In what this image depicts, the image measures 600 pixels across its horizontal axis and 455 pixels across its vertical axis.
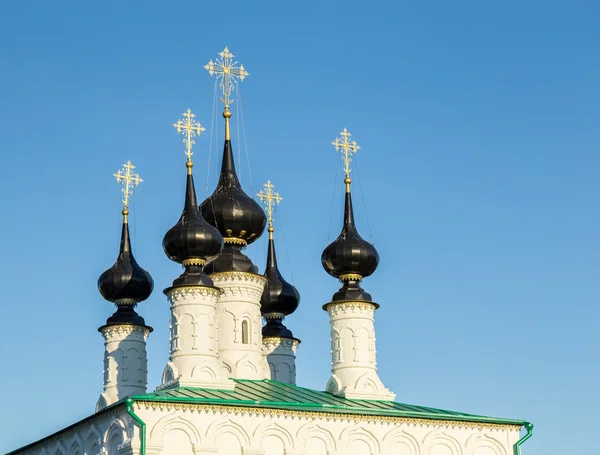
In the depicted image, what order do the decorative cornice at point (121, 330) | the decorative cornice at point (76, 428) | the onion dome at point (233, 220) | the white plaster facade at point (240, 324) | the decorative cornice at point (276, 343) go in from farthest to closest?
the decorative cornice at point (276, 343)
the decorative cornice at point (121, 330)
the onion dome at point (233, 220)
the white plaster facade at point (240, 324)
the decorative cornice at point (76, 428)

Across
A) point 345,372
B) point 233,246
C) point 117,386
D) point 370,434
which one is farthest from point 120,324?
point 370,434

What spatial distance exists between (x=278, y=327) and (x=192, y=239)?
7317 millimetres

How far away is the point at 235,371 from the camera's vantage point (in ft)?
107

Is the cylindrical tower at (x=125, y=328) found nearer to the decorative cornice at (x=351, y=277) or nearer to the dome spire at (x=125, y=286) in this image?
the dome spire at (x=125, y=286)

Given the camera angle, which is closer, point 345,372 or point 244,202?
point 345,372

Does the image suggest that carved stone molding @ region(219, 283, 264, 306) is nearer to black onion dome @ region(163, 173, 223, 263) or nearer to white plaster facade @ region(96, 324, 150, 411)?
black onion dome @ region(163, 173, 223, 263)

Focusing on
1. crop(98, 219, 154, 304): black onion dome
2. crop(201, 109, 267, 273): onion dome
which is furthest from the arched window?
crop(98, 219, 154, 304): black onion dome

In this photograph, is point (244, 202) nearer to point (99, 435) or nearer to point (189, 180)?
point (189, 180)

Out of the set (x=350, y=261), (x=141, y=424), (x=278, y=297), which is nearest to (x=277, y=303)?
(x=278, y=297)

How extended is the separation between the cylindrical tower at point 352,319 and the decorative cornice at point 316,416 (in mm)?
1823

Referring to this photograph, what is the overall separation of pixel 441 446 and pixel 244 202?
8605 millimetres

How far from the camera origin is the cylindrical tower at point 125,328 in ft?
118

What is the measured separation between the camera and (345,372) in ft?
106

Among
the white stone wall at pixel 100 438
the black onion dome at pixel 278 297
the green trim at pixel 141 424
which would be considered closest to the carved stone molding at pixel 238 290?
the black onion dome at pixel 278 297
